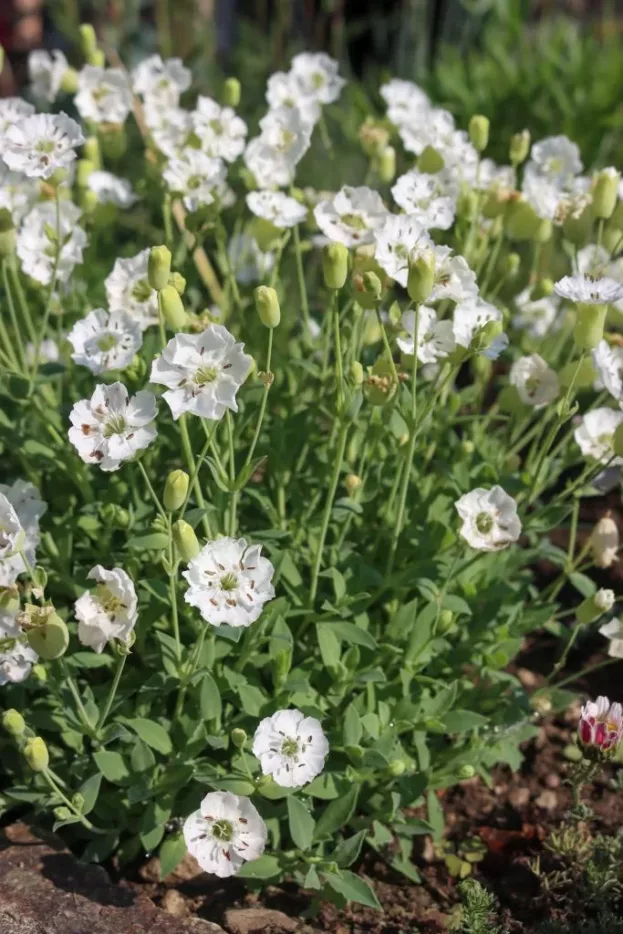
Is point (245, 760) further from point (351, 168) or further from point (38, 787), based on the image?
point (351, 168)

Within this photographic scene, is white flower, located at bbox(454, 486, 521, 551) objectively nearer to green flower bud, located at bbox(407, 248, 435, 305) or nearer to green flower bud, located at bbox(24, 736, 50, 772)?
green flower bud, located at bbox(407, 248, 435, 305)

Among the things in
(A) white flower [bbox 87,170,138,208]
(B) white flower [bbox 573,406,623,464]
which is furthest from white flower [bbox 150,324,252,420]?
(A) white flower [bbox 87,170,138,208]

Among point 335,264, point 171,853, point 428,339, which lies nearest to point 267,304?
point 335,264

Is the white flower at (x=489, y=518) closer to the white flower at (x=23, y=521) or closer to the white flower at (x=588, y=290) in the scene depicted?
the white flower at (x=588, y=290)

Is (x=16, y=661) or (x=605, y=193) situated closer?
(x=16, y=661)

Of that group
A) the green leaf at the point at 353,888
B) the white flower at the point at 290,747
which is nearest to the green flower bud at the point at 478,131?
the white flower at the point at 290,747

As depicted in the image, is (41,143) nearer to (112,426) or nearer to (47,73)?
(112,426)
